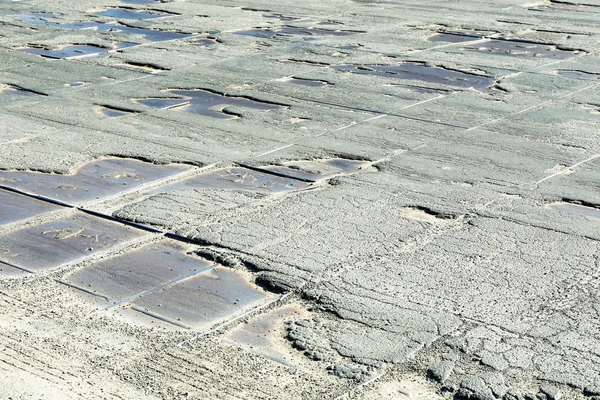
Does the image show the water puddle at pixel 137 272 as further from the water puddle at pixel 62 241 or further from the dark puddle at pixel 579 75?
the dark puddle at pixel 579 75

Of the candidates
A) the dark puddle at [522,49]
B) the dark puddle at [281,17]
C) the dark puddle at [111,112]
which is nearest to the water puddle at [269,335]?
the dark puddle at [111,112]

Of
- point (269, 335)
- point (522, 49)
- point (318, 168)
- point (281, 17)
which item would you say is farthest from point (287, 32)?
point (269, 335)

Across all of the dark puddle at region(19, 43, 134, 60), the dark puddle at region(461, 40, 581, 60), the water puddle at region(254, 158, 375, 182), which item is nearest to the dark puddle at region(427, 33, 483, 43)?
the dark puddle at region(461, 40, 581, 60)

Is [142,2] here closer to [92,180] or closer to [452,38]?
[452,38]

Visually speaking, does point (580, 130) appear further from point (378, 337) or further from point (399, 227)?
point (378, 337)

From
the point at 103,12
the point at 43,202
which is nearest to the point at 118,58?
the point at 103,12
